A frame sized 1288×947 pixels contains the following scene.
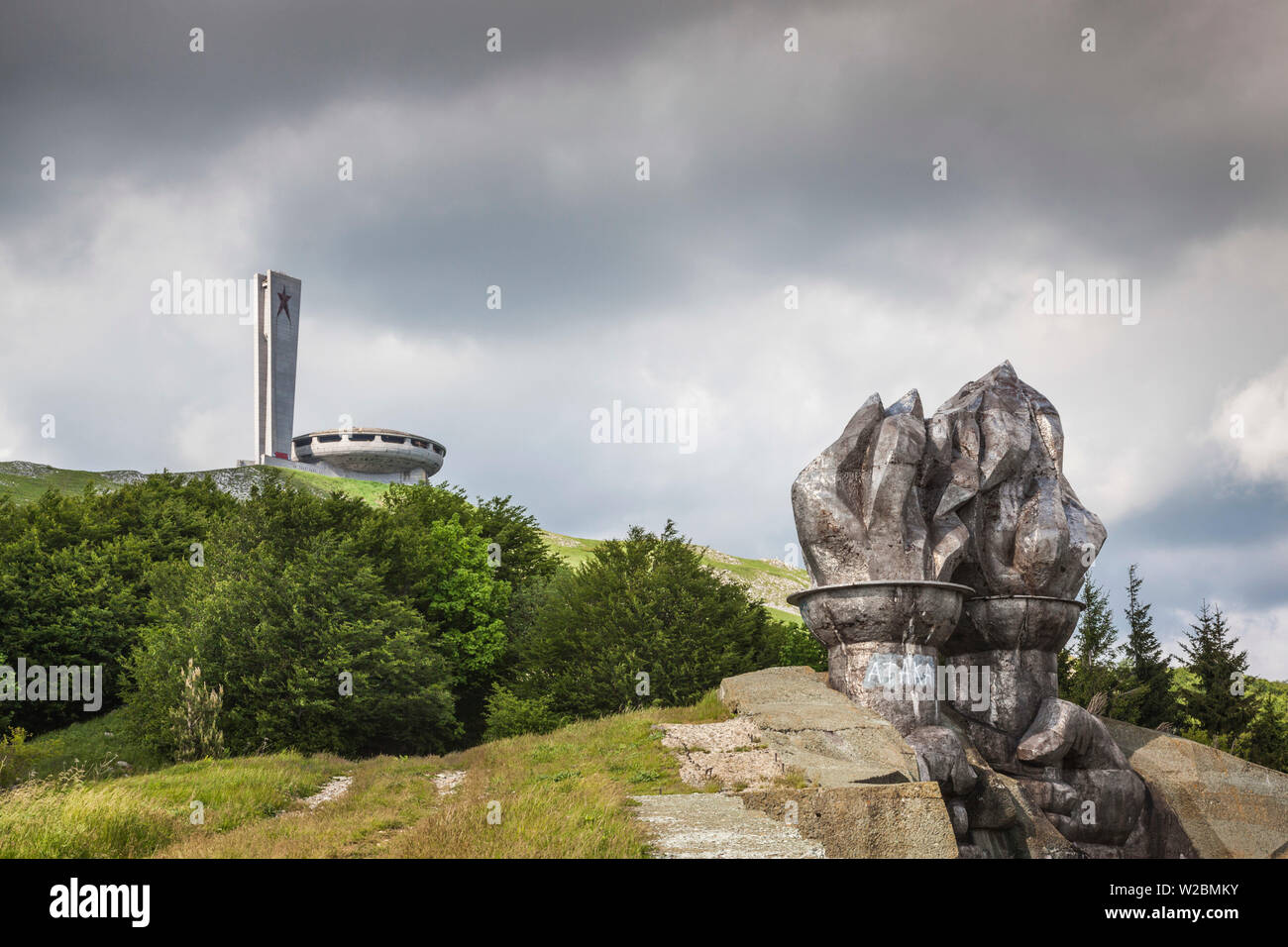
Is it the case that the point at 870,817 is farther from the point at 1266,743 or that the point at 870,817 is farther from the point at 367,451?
the point at 367,451

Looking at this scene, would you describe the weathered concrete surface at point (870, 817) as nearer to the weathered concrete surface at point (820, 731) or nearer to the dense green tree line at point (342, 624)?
the weathered concrete surface at point (820, 731)

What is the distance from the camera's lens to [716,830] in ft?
29.1

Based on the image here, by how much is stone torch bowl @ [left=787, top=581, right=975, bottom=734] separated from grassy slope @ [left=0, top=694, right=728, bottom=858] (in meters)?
2.27

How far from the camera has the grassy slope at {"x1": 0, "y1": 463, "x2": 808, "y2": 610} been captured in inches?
3216

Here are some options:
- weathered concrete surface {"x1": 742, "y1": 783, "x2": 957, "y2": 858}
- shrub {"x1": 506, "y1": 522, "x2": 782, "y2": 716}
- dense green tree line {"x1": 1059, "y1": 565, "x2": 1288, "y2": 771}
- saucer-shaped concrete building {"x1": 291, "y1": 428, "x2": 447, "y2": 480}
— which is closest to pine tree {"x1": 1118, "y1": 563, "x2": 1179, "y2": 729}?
dense green tree line {"x1": 1059, "y1": 565, "x2": 1288, "y2": 771}

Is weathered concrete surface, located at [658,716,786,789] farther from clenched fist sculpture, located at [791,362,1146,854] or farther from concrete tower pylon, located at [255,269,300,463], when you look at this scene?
concrete tower pylon, located at [255,269,300,463]

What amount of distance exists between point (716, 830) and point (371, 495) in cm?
8967

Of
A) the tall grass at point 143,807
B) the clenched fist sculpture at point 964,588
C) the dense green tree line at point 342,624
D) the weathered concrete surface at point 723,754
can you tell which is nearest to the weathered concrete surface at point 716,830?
the weathered concrete surface at point 723,754

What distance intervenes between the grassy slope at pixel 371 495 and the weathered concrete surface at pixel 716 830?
62.6 metres

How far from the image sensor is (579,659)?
100 ft

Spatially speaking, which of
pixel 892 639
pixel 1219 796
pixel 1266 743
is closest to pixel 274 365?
pixel 1266 743

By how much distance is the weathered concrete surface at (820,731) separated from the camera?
1085 centimetres

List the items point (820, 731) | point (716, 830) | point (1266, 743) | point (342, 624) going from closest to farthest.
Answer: point (716, 830), point (820, 731), point (342, 624), point (1266, 743)
